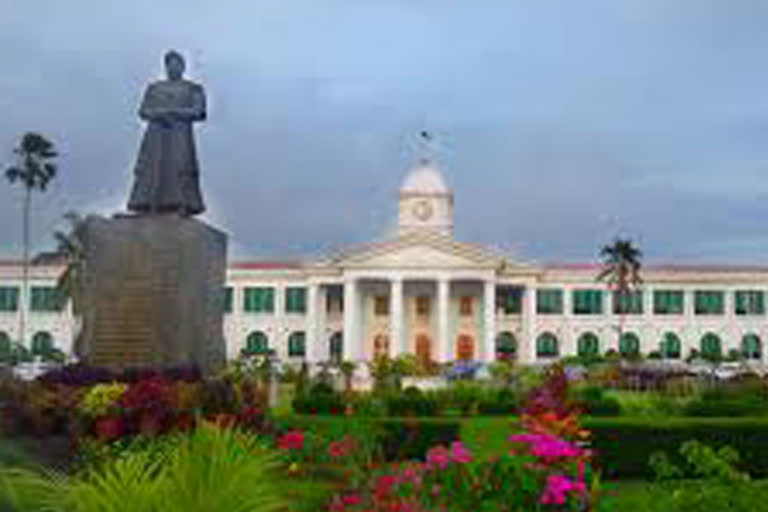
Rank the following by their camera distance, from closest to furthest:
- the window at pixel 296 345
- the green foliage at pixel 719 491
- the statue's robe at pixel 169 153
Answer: the green foliage at pixel 719 491 < the statue's robe at pixel 169 153 < the window at pixel 296 345

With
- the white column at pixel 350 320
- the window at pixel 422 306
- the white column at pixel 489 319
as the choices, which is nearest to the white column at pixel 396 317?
the white column at pixel 350 320

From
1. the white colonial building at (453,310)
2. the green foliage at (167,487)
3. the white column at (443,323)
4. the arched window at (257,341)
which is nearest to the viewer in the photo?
the green foliage at (167,487)

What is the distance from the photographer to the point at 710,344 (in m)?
69.5

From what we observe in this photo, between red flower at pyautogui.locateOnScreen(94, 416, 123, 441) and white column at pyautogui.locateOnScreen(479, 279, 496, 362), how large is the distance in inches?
2238

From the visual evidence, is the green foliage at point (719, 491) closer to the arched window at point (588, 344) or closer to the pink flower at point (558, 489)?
the pink flower at point (558, 489)

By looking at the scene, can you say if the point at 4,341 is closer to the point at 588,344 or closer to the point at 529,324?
the point at 529,324

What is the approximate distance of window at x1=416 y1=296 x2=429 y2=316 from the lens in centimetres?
7031

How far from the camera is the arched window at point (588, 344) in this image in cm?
6994

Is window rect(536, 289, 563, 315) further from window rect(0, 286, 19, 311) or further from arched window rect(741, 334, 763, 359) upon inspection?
window rect(0, 286, 19, 311)

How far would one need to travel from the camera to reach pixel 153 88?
1368 cm

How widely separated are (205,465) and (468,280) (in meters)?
63.4

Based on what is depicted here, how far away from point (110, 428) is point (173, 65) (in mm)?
5433

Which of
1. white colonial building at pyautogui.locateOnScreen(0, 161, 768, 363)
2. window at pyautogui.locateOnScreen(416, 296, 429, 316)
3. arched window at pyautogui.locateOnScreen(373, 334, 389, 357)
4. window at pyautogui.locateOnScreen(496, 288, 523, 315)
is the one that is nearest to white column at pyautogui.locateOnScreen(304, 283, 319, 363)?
white colonial building at pyautogui.locateOnScreen(0, 161, 768, 363)

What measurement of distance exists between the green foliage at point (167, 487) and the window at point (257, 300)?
66.9 metres
